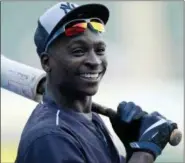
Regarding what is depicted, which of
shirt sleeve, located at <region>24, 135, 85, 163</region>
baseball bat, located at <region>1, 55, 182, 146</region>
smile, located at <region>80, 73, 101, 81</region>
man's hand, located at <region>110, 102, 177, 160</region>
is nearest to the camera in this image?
shirt sleeve, located at <region>24, 135, 85, 163</region>

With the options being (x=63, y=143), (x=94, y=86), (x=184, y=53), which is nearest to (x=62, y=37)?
(x=94, y=86)

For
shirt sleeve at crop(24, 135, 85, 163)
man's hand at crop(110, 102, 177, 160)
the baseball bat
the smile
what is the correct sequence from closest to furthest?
shirt sleeve at crop(24, 135, 85, 163)
the smile
man's hand at crop(110, 102, 177, 160)
the baseball bat

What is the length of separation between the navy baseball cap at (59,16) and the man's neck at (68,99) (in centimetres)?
15

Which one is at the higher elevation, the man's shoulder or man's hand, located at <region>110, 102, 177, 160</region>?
the man's shoulder

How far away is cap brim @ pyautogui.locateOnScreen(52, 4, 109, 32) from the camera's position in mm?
2129

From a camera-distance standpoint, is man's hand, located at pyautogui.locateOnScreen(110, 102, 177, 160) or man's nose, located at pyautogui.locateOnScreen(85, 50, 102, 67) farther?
man's hand, located at pyautogui.locateOnScreen(110, 102, 177, 160)

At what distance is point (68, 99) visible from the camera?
2160mm

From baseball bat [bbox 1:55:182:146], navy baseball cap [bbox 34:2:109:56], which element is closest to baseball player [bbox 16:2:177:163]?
navy baseball cap [bbox 34:2:109:56]

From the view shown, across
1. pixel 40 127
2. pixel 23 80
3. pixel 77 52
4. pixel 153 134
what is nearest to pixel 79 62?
pixel 77 52

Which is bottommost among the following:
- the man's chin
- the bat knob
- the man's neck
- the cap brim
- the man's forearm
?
the man's forearm

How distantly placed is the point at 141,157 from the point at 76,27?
1.66ft

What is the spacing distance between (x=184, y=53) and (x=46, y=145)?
345 centimetres

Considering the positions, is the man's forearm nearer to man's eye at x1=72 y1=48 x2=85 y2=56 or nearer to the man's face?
the man's face

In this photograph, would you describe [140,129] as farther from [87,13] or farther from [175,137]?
[87,13]
